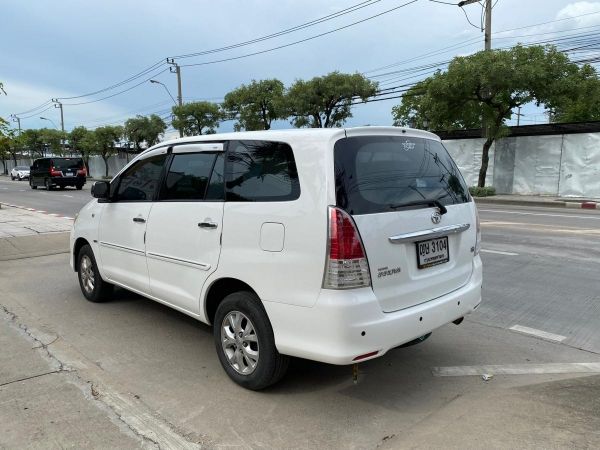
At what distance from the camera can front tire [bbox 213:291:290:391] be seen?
3283mm

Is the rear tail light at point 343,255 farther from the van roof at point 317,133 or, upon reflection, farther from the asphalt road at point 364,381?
the asphalt road at point 364,381

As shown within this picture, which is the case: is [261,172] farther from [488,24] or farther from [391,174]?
[488,24]

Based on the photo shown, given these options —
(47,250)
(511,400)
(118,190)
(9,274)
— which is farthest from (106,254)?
(47,250)

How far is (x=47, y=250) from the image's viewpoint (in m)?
8.98

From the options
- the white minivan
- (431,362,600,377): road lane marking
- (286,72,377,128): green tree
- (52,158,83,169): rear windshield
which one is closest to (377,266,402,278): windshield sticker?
the white minivan

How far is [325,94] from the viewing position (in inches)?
1092

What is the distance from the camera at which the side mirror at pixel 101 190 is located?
4.97 m

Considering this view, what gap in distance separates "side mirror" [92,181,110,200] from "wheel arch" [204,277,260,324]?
1973mm

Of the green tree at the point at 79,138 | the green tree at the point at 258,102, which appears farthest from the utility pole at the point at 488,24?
the green tree at the point at 79,138

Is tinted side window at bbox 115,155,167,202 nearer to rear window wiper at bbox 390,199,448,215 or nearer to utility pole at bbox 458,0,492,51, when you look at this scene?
rear window wiper at bbox 390,199,448,215

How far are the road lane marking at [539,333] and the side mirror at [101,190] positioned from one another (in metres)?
4.22

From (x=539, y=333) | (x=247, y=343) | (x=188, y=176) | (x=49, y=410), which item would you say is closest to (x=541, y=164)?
(x=539, y=333)

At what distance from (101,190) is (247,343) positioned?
254 cm

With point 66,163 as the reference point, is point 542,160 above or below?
below
